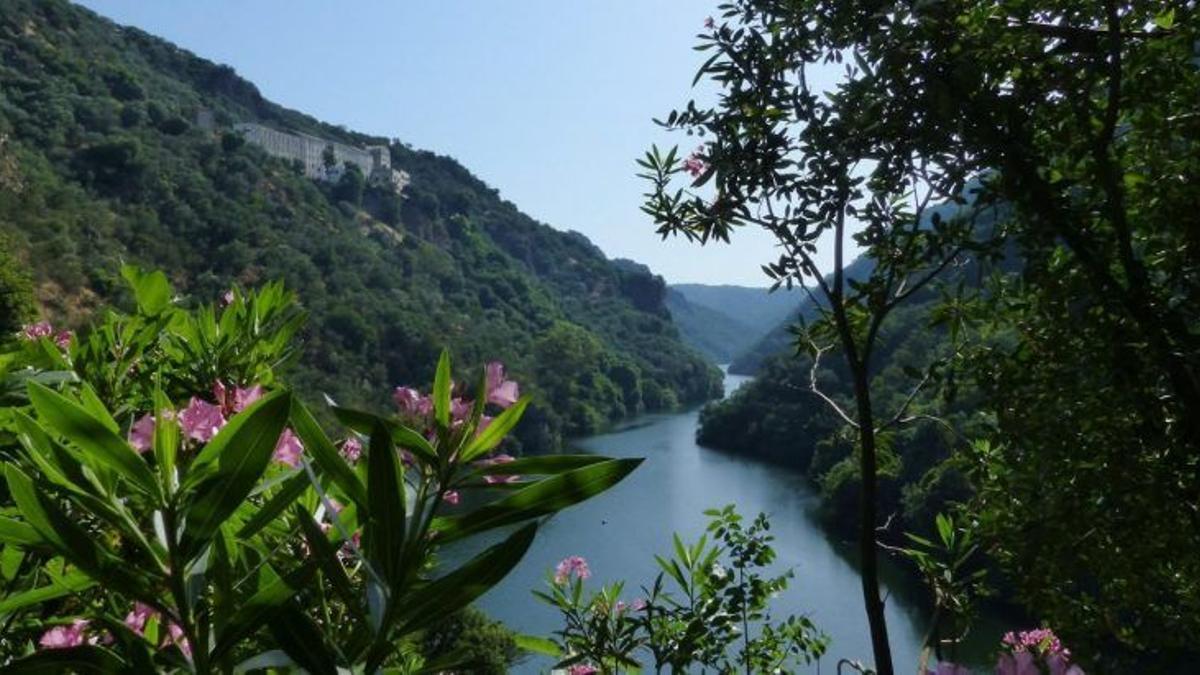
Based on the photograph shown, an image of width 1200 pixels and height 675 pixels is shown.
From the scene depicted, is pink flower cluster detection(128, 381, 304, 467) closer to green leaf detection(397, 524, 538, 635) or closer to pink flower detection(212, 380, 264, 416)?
pink flower detection(212, 380, 264, 416)

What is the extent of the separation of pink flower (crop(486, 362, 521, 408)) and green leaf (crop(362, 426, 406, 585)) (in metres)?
0.19

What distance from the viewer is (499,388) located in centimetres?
76

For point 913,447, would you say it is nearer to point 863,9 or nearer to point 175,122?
point 863,9

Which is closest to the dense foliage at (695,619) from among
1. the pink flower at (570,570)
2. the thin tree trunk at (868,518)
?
the pink flower at (570,570)

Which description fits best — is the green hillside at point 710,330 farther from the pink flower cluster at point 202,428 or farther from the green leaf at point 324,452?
the green leaf at point 324,452

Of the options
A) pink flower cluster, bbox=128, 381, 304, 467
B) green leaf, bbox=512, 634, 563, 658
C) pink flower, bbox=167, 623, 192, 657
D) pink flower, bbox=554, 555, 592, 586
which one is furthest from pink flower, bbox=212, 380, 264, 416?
pink flower, bbox=554, 555, 592, 586

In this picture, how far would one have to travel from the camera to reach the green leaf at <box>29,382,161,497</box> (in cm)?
47

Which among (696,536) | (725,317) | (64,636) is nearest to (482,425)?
(64,636)

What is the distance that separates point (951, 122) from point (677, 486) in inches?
1044

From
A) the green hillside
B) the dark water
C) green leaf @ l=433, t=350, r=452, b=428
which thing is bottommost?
the dark water

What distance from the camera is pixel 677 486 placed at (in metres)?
27.2

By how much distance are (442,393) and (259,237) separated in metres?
43.9

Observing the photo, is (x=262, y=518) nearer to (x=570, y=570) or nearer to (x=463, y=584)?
(x=463, y=584)

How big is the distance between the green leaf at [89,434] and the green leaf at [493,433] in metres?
0.20
